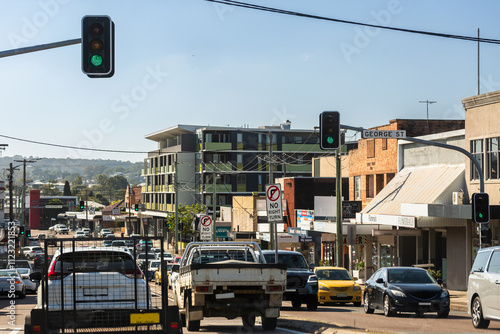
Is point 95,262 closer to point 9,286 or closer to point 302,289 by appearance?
point 302,289

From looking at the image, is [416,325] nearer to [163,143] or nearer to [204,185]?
[204,185]

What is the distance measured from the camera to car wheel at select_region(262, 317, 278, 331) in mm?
16375

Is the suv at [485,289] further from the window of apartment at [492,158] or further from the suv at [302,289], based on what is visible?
the window of apartment at [492,158]

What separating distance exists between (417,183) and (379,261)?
9.38 metres

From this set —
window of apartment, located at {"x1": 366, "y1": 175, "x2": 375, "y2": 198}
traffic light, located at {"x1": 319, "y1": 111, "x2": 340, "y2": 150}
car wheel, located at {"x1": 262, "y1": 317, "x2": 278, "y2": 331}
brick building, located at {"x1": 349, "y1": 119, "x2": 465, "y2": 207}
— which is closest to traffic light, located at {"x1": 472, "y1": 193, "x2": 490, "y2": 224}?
traffic light, located at {"x1": 319, "y1": 111, "x2": 340, "y2": 150}

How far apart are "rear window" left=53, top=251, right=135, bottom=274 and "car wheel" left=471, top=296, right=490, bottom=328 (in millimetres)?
→ 8564

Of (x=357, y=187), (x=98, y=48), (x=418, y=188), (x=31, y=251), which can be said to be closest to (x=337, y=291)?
(x=418, y=188)

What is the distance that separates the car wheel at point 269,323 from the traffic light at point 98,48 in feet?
19.0

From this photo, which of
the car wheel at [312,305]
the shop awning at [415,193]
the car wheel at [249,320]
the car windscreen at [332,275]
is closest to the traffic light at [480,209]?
the car windscreen at [332,275]

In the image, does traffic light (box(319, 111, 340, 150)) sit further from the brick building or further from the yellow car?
the brick building

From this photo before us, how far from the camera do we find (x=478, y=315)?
17.8m

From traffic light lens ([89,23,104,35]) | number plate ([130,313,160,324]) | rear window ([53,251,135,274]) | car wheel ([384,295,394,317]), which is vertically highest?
traffic light lens ([89,23,104,35])

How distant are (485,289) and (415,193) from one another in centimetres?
2360

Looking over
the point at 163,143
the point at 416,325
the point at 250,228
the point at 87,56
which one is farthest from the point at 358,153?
the point at 163,143
